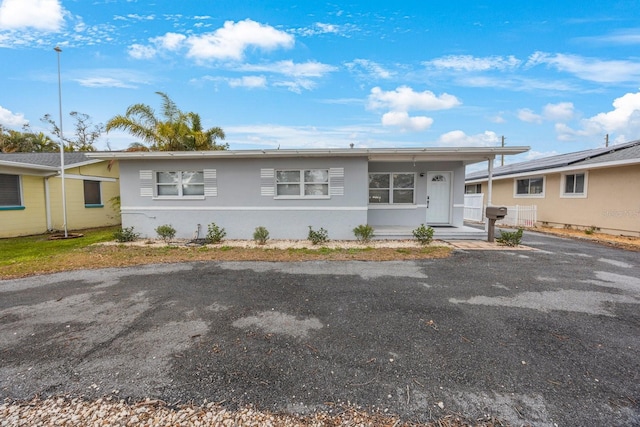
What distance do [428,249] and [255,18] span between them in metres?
10.2

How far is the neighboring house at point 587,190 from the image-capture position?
9.78 metres

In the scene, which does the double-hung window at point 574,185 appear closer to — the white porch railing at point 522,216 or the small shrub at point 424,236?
the white porch railing at point 522,216

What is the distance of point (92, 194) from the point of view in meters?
12.9

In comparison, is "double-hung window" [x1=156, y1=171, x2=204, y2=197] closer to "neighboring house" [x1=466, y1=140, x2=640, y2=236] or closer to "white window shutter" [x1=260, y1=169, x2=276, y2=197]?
"white window shutter" [x1=260, y1=169, x2=276, y2=197]

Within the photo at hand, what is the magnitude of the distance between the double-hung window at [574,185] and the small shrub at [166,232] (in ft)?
53.5

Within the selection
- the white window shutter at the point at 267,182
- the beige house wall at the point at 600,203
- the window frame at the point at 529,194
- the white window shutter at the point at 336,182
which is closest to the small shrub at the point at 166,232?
the white window shutter at the point at 267,182

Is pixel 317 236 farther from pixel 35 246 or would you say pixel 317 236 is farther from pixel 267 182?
pixel 35 246

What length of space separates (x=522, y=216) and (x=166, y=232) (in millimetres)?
15961

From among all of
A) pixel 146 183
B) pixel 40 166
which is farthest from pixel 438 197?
pixel 40 166

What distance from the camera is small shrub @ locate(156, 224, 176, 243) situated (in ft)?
29.3

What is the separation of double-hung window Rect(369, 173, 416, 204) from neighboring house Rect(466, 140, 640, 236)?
731 centimetres

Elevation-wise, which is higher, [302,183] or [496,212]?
[302,183]

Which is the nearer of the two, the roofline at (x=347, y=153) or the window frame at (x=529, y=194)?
the roofline at (x=347, y=153)

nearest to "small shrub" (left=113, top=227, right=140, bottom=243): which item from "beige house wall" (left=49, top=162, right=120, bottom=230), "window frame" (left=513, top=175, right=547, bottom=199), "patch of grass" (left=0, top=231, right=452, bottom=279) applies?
"patch of grass" (left=0, top=231, right=452, bottom=279)
